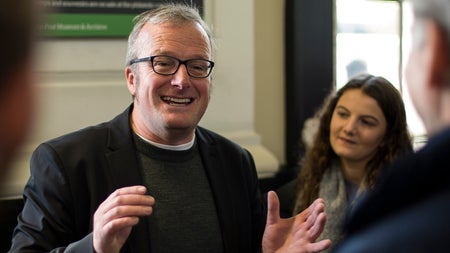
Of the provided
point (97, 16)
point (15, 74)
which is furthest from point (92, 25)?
point (15, 74)

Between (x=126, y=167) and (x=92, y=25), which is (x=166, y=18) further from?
(x=92, y=25)

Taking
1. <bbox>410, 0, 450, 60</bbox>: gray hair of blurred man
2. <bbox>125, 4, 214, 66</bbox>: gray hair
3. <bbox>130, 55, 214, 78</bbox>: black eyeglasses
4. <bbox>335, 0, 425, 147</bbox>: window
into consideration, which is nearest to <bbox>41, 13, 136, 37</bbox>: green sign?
<bbox>125, 4, 214, 66</bbox>: gray hair

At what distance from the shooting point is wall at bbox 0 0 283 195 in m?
2.71

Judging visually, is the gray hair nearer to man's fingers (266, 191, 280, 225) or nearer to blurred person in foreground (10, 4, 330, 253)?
blurred person in foreground (10, 4, 330, 253)

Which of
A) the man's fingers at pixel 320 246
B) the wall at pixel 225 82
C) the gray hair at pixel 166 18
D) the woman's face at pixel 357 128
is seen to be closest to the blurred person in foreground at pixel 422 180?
the man's fingers at pixel 320 246

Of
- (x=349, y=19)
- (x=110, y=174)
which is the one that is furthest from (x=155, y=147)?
(x=349, y=19)

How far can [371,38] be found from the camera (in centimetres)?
364

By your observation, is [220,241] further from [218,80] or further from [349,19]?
[349,19]

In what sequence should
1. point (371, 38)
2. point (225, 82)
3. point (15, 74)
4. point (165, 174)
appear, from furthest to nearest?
point (371, 38), point (225, 82), point (165, 174), point (15, 74)

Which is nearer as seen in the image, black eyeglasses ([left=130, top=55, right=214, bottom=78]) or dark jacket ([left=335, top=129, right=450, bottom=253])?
dark jacket ([left=335, top=129, right=450, bottom=253])

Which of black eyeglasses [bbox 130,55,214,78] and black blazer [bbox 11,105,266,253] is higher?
black eyeglasses [bbox 130,55,214,78]

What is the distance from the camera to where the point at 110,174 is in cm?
197

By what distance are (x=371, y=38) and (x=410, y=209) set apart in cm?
299

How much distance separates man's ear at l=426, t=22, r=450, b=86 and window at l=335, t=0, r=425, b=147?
107 inches
